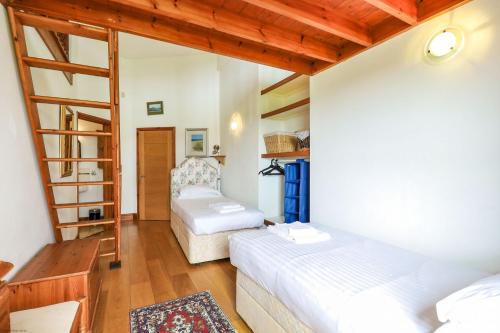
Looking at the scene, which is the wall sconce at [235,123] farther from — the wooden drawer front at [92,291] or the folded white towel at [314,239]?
the wooden drawer front at [92,291]

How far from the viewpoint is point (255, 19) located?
1673mm

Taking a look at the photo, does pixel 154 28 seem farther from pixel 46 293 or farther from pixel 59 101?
pixel 46 293

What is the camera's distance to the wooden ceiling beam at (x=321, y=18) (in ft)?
4.47

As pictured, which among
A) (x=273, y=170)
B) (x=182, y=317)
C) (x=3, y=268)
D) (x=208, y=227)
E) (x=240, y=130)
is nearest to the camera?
(x=3, y=268)

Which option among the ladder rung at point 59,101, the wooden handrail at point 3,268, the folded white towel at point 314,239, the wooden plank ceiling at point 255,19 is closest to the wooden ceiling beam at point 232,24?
the wooden plank ceiling at point 255,19

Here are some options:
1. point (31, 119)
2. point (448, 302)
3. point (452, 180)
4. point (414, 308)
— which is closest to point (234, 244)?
point (414, 308)

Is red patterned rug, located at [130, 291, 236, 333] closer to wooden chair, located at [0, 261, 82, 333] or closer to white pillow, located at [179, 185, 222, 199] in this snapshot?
wooden chair, located at [0, 261, 82, 333]

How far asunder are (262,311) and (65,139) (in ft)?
9.35

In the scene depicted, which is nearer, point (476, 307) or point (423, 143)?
point (476, 307)

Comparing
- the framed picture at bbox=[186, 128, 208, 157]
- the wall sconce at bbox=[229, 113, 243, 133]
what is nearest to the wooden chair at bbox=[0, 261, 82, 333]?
the wall sconce at bbox=[229, 113, 243, 133]

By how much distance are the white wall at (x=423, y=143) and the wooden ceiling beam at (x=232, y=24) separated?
0.36m

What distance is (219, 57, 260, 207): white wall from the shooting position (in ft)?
11.8

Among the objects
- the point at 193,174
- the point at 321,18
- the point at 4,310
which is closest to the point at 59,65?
the point at 4,310

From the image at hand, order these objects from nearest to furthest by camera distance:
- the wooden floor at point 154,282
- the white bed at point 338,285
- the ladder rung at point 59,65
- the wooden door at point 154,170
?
the white bed at point 338,285 < the ladder rung at point 59,65 < the wooden floor at point 154,282 < the wooden door at point 154,170
